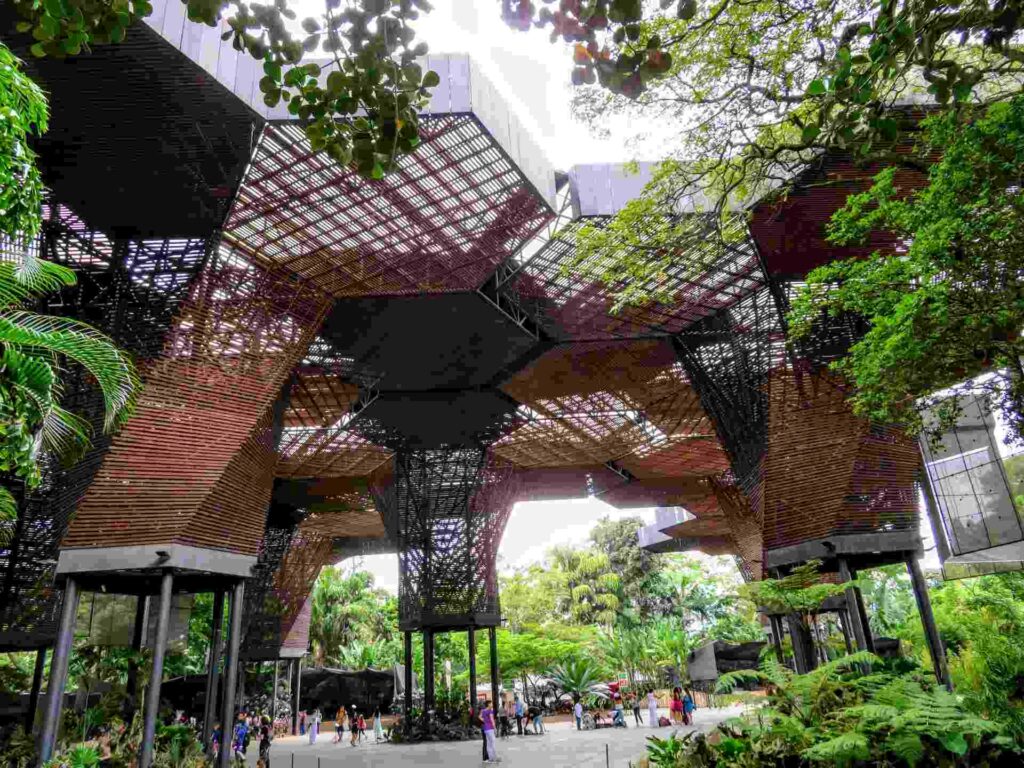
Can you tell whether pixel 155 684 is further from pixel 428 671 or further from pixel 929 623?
pixel 929 623

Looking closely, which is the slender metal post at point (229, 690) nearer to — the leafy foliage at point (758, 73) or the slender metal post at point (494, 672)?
the leafy foliage at point (758, 73)

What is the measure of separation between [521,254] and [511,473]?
10.9 metres

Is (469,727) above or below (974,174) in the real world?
below

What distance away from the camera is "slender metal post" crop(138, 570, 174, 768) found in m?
9.70

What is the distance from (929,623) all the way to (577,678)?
15.9 metres

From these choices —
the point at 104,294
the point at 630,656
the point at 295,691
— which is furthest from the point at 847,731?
the point at 295,691

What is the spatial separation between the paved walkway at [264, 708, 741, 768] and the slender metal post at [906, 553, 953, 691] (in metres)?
4.82

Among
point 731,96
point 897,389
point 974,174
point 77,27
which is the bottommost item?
point 77,27

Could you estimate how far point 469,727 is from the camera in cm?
1973

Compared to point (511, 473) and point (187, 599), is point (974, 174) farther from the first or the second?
point (187, 599)

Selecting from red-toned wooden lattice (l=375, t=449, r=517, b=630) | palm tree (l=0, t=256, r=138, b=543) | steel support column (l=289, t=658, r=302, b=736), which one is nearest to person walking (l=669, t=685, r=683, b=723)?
red-toned wooden lattice (l=375, t=449, r=517, b=630)

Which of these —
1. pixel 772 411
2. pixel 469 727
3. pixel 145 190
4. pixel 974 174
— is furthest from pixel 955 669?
pixel 145 190

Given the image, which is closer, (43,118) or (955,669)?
(43,118)

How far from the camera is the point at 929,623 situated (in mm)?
12750
